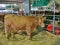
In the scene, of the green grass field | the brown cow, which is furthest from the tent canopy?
the green grass field

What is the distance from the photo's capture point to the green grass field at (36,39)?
290 cm

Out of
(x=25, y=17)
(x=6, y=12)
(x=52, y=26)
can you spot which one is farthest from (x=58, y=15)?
(x=6, y=12)

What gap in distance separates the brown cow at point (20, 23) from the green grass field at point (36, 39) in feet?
0.16

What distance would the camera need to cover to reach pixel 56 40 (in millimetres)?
2904

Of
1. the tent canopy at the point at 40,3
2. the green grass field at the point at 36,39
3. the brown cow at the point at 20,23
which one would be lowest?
the green grass field at the point at 36,39

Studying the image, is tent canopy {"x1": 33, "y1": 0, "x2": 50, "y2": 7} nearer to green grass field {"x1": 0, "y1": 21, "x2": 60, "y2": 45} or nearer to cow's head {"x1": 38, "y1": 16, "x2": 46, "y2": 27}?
cow's head {"x1": 38, "y1": 16, "x2": 46, "y2": 27}

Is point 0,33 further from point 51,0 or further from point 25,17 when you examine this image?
point 51,0

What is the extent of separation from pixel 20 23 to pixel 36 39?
22cm

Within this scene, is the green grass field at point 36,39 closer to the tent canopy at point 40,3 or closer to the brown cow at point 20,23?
the brown cow at point 20,23

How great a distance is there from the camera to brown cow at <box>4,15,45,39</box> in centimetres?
292

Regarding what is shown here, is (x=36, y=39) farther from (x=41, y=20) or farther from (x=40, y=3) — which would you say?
(x=40, y=3)

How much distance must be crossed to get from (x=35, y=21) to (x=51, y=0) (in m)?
0.26

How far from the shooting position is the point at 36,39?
292 centimetres

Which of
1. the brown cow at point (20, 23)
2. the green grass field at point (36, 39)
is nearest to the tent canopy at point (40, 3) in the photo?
the brown cow at point (20, 23)
